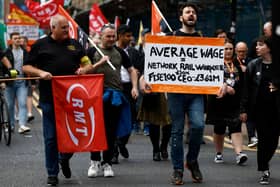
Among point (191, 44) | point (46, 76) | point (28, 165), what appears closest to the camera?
point (46, 76)

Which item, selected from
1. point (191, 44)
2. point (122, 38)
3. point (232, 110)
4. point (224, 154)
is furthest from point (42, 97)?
point (224, 154)

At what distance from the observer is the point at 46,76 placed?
7988 millimetres

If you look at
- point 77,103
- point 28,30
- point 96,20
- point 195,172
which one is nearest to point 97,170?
point 77,103

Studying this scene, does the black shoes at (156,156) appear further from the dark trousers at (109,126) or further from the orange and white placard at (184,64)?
the orange and white placard at (184,64)

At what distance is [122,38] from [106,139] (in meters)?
2.05

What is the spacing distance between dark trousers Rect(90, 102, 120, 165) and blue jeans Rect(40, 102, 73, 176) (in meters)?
0.80

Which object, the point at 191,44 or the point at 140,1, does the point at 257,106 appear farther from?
the point at 140,1

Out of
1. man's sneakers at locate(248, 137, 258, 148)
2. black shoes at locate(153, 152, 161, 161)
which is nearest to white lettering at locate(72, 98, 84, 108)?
black shoes at locate(153, 152, 161, 161)

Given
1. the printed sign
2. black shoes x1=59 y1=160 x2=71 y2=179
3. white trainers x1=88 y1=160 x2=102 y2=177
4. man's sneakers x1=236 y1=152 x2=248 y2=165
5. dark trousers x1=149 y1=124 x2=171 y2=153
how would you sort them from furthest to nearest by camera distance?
the printed sign → dark trousers x1=149 y1=124 x2=171 y2=153 → man's sneakers x1=236 y1=152 x2=248 y2=165 → white trainers x1=88 y1=160 x2=102 y2=177 → black shoes x1=59 y1=160 x2=71 y2=179

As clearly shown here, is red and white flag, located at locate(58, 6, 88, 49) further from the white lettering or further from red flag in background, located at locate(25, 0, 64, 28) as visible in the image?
red flag in background, located at locate(25, 0, 64, 28)

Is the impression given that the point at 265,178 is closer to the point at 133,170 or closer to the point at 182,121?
the point at 182,121

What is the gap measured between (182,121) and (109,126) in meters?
0.98

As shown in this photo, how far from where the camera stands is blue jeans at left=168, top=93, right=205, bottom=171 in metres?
8.38

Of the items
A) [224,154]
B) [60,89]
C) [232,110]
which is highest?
[60,89]
